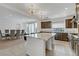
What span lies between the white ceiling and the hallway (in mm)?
579

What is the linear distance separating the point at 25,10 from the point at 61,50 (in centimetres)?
113

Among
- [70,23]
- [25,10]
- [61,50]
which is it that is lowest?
[61,50]

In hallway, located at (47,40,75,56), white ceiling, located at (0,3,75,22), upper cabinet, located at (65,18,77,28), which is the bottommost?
hallway, located at (47,40,75,56)

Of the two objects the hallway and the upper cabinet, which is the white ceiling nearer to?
the upper cabinet

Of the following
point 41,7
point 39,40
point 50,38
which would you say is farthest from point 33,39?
point 41,7

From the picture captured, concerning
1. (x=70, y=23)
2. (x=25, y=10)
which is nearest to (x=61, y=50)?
(x=70, y=23)

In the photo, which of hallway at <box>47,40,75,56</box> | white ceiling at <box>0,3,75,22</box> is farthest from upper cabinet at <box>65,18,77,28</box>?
hallway at <box>47,40,75,56</box>

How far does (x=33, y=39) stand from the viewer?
113 inches

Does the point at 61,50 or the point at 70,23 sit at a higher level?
the point at 70,23

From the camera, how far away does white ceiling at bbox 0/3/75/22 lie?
2303 millimetres

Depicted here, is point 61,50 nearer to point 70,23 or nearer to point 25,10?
point 70,23

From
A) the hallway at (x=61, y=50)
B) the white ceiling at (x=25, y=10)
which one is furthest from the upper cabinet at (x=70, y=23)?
the hallway at (x=61, y=50)

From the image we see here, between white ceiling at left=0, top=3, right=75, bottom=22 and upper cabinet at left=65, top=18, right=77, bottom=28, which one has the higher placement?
white ceiling at left=0, top=3, right=75, bottom=22

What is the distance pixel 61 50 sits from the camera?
239 centimetres
